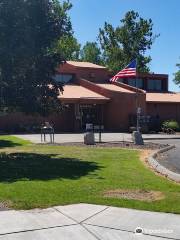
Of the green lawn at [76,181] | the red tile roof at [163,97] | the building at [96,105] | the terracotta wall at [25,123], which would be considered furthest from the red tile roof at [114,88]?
the green lawn at [76,181]

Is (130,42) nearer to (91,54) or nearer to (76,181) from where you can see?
(91,54)

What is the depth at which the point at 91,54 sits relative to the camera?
3474 inches

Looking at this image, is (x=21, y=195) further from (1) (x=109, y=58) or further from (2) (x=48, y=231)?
(1) (x=109, y=58)

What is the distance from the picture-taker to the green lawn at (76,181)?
1002 centimetres

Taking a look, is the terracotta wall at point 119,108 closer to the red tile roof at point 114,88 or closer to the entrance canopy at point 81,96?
the entrance canopy at point 81,96

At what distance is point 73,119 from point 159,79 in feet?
56.1

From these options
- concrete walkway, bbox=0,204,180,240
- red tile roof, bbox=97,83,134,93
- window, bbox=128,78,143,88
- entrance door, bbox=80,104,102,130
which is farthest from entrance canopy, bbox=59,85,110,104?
concrete walkway, bbox=0,204,180,240

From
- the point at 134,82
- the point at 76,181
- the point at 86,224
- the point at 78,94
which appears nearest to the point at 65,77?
the point at 78,94

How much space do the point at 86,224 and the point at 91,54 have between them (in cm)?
8107

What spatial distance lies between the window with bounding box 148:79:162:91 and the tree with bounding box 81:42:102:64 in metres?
28.7

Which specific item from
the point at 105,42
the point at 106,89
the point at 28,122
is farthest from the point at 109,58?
the point at 28,122

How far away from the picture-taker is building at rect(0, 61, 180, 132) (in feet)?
141

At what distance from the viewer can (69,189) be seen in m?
11.4

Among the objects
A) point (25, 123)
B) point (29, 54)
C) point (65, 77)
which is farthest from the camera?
point (65, 77)
